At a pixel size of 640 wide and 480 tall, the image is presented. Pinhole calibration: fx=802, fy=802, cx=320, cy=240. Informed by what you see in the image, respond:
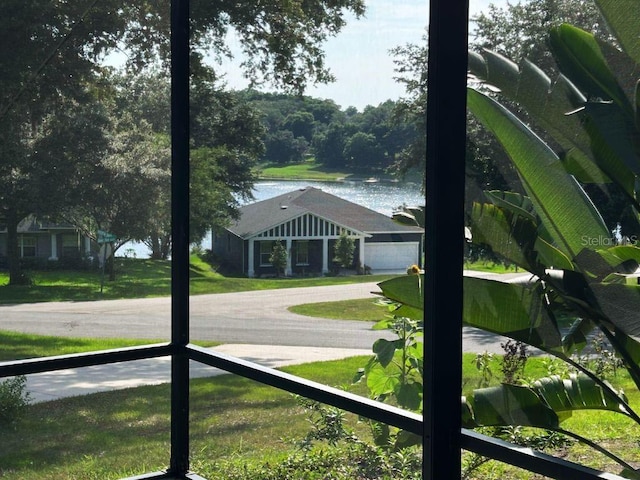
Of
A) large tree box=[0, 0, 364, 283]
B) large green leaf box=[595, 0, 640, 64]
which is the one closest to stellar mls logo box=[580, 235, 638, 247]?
large green leaf box=[595, 0, 640, 64]

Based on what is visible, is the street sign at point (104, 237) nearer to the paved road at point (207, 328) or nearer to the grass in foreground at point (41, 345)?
the paved road at point (207, 328)

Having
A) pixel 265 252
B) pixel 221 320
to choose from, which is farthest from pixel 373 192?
pixel 221 320

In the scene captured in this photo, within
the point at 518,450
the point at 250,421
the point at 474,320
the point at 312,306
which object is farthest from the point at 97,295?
the point at 518,450

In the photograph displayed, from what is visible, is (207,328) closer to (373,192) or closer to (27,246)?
(27,246)

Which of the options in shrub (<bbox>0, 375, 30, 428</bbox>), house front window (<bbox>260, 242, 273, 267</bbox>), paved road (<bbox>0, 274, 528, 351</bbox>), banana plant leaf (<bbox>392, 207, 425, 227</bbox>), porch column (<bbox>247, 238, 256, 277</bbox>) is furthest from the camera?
shrub (<bbox>0, 375, 30, 428</bbox>)

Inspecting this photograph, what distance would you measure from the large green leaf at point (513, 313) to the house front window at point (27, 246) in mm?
2748

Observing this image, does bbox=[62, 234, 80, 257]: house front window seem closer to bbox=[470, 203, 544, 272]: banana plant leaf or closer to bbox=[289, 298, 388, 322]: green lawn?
bbox=[289, 298, 388, 322]: green lawn

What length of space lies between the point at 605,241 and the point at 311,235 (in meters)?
1.53

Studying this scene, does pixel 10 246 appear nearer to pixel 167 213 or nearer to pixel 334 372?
pixel 167 213

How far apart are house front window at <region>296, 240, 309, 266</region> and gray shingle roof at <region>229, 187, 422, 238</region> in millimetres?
118

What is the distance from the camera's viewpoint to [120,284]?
418 cm

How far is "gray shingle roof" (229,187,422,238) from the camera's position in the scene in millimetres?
2725

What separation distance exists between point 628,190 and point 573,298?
26 cm

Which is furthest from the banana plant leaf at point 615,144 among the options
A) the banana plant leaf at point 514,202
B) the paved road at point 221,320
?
the paved road at point 221,320
